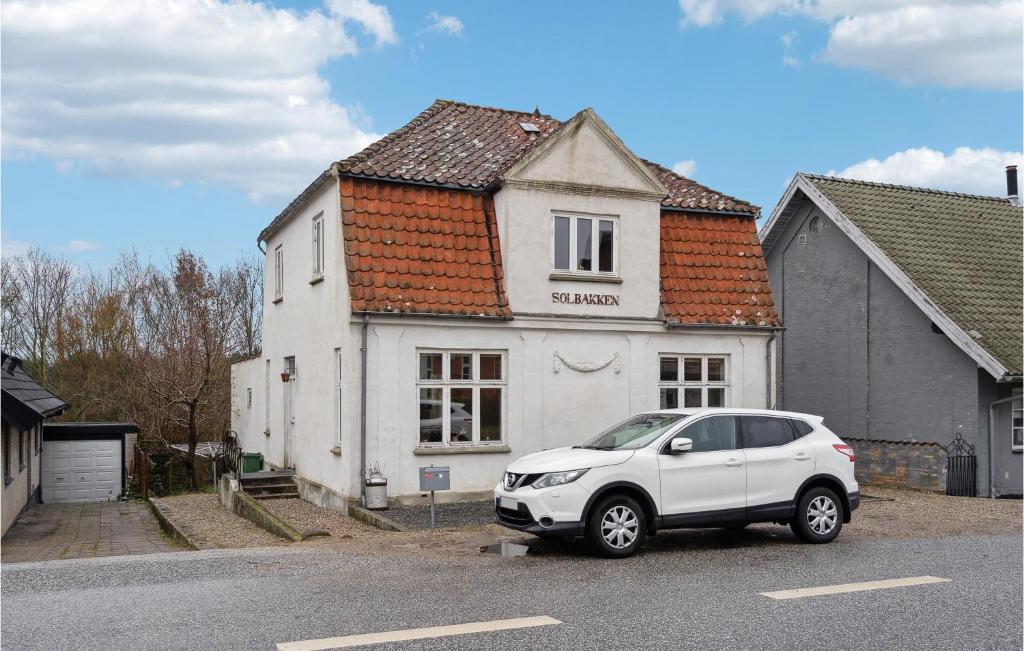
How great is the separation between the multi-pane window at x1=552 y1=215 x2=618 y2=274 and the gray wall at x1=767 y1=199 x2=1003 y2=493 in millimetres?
7631

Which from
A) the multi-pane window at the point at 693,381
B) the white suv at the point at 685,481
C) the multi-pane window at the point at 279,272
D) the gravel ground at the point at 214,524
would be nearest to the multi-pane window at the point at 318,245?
the multi-pane window at the point at 279,272

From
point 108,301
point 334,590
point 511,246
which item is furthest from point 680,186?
point 108,301

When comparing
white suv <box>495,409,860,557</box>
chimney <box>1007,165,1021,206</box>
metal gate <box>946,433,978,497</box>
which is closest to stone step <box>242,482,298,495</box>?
white suv <box>495,409,860,557</box>

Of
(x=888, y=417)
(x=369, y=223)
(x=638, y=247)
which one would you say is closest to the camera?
(x=369, y=223)

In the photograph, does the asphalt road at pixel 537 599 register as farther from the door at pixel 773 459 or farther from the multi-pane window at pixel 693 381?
the multi-pane window at pixel 693 381

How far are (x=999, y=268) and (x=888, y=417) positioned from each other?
4578mm

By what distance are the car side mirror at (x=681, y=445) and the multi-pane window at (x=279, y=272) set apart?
39.6ft

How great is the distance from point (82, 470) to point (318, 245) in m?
15.1

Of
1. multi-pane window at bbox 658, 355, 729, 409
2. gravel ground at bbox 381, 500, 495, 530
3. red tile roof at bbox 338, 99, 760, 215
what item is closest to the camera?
gravel ground at bbox 381, 500, 495, 530

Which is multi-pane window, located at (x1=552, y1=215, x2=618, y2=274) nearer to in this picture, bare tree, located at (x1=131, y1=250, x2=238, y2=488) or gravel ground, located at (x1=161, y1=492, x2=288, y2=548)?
gravel ground, located at (x1=161, y1=492, x2=288, y2=548)

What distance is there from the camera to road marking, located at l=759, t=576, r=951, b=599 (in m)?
8.75

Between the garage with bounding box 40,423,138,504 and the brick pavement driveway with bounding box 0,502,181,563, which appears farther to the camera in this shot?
the garage with bounding box 40,423,138,504

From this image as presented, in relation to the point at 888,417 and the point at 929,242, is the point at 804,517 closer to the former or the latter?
the point at 888,417

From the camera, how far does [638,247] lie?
17.3m
